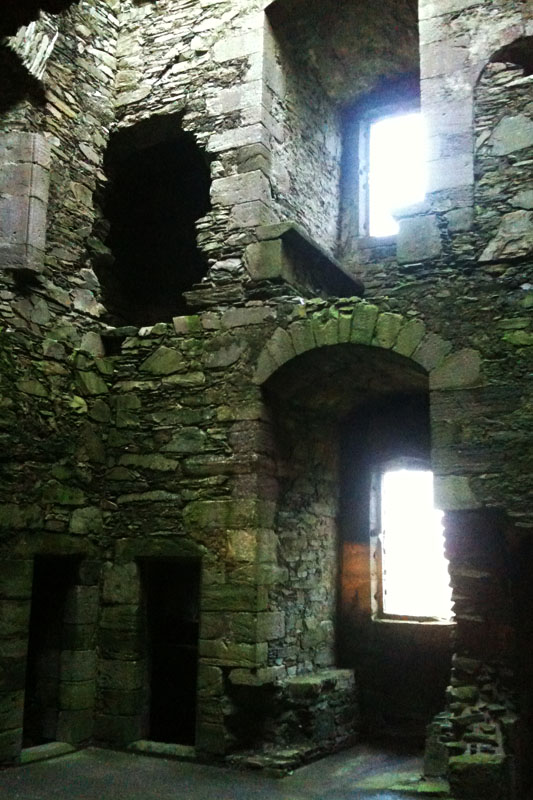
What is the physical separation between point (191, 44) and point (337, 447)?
405 centimetres

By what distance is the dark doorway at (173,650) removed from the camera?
6.69 m

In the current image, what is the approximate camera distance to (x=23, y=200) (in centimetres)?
626

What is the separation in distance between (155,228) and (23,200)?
3027 millimetres

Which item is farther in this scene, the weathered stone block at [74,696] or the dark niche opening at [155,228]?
the dark niche opening at [155,228]

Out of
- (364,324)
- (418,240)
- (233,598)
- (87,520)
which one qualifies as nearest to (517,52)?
(418,240)

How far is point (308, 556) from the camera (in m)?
6.95

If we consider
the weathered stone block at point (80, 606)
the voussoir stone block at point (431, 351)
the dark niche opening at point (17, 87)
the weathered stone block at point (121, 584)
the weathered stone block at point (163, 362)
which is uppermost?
the dark niche opening at point (17, 87)

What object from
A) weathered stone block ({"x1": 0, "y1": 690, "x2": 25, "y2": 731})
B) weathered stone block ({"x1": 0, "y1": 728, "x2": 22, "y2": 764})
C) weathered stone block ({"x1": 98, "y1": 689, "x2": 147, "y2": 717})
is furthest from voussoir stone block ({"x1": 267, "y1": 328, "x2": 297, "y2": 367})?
weathered stone block ({"x1": 0, "y1": 728, "x2": 22, "y2": 764})

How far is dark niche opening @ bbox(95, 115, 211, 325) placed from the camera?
330 inches

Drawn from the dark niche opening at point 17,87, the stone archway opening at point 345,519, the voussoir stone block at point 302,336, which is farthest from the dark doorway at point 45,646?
the dark niche opening at point 17,87

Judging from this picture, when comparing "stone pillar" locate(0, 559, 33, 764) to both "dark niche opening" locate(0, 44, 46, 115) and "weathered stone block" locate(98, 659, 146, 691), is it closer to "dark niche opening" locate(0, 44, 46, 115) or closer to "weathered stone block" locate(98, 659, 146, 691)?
"weathered stone block" locate(98, 659, 146, 691)

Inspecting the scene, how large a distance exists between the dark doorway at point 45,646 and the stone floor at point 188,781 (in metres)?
0.42

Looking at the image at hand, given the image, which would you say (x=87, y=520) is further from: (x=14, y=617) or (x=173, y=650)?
(x=173, y=650)

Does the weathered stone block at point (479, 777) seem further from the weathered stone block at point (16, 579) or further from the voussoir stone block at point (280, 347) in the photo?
the weathered stone block at point (16, 579)
